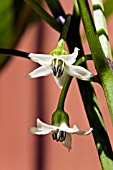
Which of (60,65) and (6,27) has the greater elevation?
(6,27)

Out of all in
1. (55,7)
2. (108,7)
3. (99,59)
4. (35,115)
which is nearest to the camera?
(99,59)

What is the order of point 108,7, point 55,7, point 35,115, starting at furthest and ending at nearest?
point 35,115 < point 108,7 < point 55,7

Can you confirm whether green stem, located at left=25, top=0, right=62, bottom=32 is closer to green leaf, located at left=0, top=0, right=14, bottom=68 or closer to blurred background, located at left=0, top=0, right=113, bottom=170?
green leaf, located at left=0, top=0, right=14, bottom=68

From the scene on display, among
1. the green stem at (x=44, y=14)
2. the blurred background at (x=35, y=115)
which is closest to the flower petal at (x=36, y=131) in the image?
the green stem at (x=44, y=14)

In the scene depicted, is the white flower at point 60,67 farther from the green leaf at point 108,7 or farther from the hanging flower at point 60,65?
the green leaf at point 108,7

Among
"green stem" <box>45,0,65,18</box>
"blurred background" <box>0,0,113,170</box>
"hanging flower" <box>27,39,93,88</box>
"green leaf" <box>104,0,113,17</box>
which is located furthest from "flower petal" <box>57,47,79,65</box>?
"blurred background" <box>0,0,113,170</box>

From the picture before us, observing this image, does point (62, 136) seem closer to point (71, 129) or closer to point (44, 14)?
point (71, 129)

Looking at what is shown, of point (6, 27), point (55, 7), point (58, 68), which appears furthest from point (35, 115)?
point (58, 68)
